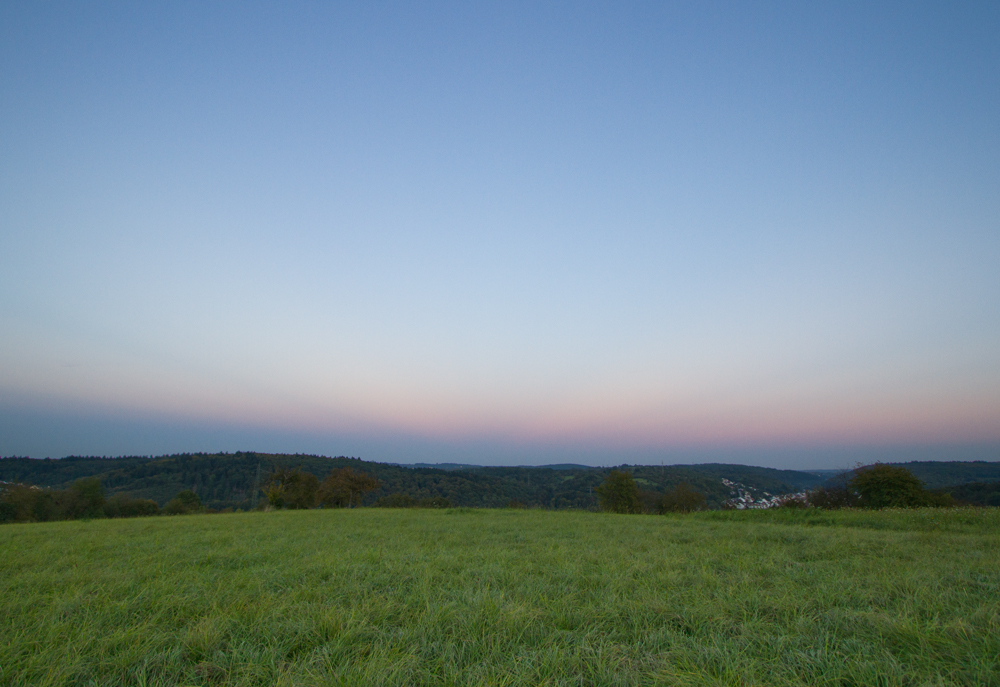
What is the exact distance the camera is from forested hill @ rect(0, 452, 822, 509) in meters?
70.4

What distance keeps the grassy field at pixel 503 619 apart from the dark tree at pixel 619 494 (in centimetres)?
3465

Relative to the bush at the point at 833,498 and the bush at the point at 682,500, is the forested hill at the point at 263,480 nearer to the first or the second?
the bush at the point at 682,500

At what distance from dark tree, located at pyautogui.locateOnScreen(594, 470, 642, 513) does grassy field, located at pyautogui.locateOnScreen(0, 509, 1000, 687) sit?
34.7m

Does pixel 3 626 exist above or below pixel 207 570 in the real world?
above

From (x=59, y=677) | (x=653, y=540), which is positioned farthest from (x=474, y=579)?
(x=653, y=540)

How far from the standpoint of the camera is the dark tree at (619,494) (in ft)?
127

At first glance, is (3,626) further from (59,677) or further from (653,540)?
(653,540)

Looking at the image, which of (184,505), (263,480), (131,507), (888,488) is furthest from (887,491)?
(263,480)

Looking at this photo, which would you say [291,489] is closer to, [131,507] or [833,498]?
[131,507]

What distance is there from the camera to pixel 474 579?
4.86 m

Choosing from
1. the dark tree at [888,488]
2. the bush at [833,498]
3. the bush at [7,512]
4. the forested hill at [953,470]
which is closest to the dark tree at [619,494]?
the bush at [833,498]

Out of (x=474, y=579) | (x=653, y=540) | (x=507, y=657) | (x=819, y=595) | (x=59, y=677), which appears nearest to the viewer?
(x=59, y=677)

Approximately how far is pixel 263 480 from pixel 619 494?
56.8 m

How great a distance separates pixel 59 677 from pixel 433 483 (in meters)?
80.7
